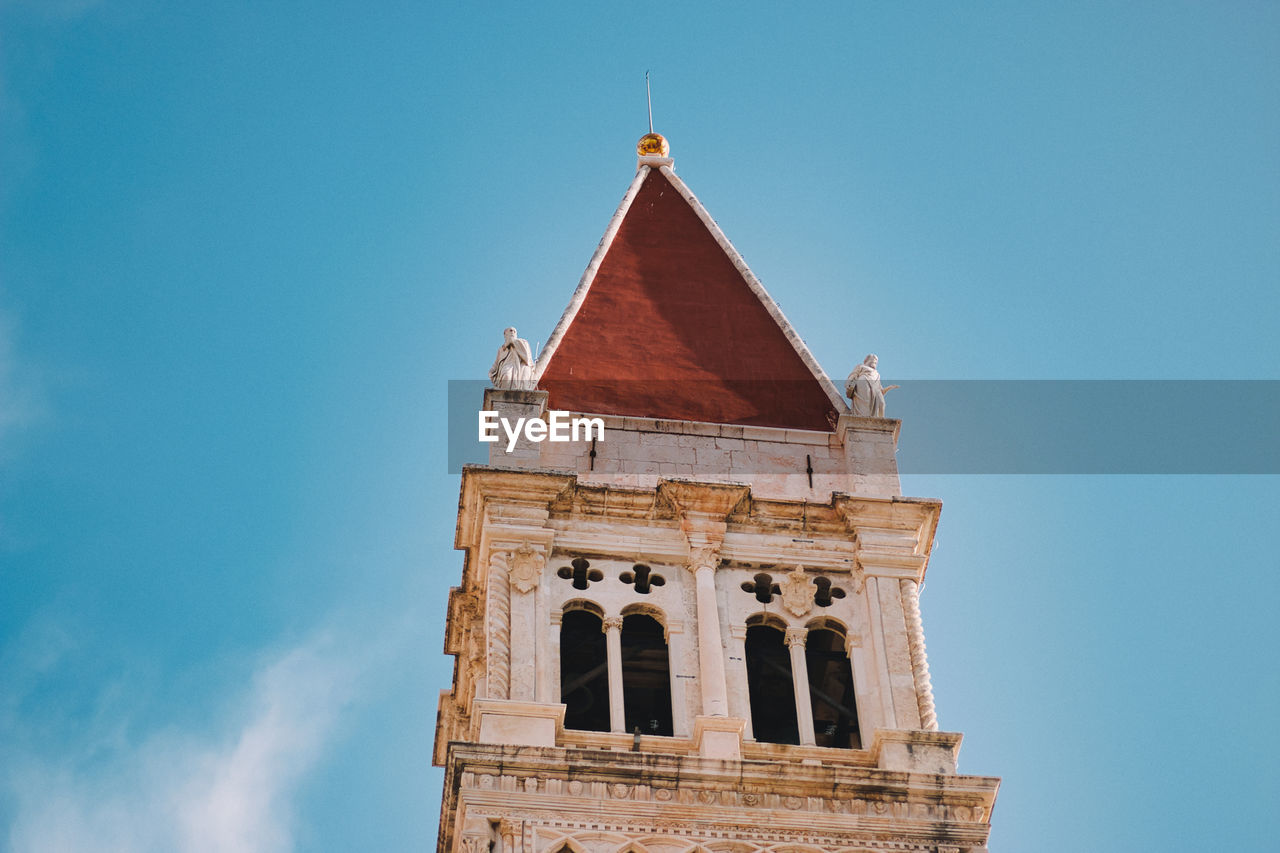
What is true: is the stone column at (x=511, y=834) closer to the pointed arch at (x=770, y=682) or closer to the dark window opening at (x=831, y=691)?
the pointed arch at (x=770, y=682)

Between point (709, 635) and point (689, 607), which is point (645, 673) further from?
point (709, 635)

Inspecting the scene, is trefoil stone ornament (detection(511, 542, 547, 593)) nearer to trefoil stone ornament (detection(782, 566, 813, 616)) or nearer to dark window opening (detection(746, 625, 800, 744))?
dark window opening (detection(746, 625, 800, 744))

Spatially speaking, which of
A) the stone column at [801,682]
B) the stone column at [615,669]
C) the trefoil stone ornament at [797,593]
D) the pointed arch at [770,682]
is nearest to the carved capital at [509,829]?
the stone column at [615,669]

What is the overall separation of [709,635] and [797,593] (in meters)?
1.81

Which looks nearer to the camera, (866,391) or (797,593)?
(797,593)

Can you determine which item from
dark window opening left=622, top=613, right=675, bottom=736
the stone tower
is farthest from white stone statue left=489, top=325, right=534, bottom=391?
dark window opening left=622, top=613, right=675, bottom=736

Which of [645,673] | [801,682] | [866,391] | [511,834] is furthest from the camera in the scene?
[866,391]

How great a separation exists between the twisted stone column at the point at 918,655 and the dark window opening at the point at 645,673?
3.48m

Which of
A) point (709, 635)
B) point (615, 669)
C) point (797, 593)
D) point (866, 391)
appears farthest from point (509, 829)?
point (866, 391)

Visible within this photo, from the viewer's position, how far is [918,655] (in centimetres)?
3500

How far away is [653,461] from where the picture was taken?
3741cm

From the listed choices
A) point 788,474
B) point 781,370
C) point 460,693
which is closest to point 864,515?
point 788,474

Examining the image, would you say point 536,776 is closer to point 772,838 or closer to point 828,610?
point 772,838

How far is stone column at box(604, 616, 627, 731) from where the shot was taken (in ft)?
109
